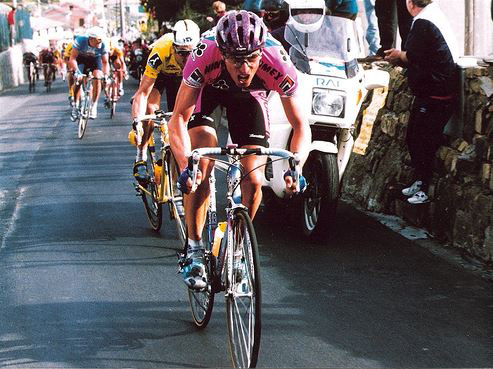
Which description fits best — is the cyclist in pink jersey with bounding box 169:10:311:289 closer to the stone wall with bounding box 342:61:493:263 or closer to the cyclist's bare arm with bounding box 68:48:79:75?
the stone wall with bounding box 342:61:493:263

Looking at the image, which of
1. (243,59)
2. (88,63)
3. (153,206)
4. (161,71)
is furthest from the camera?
(88,63)

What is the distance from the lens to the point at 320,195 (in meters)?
8.75

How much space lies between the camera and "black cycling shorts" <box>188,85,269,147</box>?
646cm

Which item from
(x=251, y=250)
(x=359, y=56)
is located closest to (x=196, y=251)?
(x=251, y=250)

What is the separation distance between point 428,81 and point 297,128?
10.1 ft

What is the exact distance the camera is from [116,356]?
19.1ft

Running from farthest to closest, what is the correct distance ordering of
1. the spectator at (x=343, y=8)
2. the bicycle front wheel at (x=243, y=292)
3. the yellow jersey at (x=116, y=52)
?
the yellow jersey at (x=116, y=52)
the spectator at (x=343, y=8)
the bicycle front wheel at (x=243, y=292)

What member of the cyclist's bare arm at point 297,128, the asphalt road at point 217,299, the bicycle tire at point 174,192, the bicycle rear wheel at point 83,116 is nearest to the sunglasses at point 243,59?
the cyclist's bare arm at point 297,128

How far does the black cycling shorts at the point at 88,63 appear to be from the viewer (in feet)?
62.7

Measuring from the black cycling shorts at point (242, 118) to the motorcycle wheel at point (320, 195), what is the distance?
222 centimetres

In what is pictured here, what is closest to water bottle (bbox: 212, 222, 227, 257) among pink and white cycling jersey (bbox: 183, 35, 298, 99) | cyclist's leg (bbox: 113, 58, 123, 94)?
pink and white cycling jersey (bbox: 183, 35, 298, 99)

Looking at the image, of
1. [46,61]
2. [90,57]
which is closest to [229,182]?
[90,57]

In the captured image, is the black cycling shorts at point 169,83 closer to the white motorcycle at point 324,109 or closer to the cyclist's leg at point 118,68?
the white motorcycle at point 324,109

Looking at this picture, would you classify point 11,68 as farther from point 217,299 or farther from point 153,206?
point 217,299
